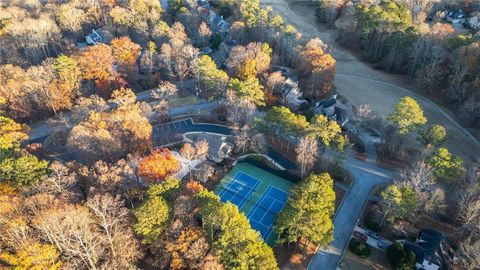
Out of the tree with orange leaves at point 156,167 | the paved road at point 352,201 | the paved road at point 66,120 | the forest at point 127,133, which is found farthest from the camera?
the paved road at point 66,120

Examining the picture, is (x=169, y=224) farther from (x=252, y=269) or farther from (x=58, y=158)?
(x=58, y=158)

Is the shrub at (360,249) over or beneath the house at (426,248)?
beneath

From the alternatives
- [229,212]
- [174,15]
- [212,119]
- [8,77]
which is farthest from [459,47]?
[8,77]

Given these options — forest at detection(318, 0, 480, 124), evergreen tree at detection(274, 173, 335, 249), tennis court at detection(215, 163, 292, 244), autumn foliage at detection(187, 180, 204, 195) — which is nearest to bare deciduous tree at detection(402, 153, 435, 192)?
evergreen tree at detection(274, 173, 335, 249)

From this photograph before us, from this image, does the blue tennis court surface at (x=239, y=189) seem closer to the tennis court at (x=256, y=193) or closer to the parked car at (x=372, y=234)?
the tennis court at (x=256, y=193)

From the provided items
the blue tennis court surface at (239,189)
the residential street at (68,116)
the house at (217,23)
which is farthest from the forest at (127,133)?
the blue tennis court surface at (239,189)

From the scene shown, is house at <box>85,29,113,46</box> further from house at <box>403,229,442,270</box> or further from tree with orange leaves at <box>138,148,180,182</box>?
house at <box>403,229,442,270</box>

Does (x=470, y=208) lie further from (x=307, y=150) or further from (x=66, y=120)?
(x=66, y=120)

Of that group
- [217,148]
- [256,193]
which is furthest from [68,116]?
[256,193]
